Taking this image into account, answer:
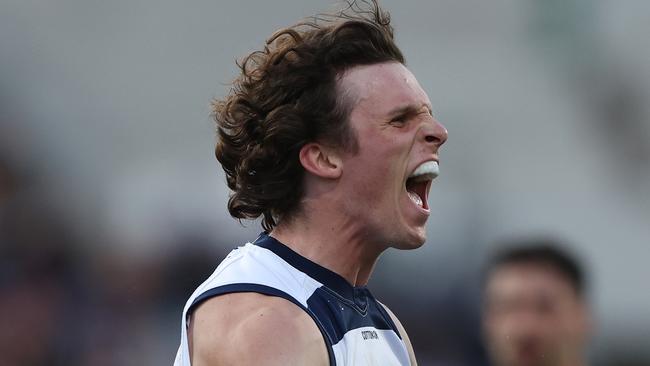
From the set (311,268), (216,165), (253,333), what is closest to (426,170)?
(311,268)

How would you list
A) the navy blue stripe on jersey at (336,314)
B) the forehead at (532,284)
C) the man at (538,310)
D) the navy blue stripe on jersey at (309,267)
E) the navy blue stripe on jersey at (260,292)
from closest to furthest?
1. the navy blue stripe on jersey at (260,292)
2. the navy blue stripe on jersey at (336,314)
3. the navy blue stripe on jersey at (309,267)
4. the man at (538,310)
5. the forehead at (532,284)

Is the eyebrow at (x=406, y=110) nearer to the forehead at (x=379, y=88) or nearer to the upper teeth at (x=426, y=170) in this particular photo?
the forehead at (x=379, y=88)

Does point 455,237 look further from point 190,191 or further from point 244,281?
point 244,281

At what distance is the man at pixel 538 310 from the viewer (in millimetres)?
4762

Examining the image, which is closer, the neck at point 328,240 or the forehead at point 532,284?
the neck at point 328,240

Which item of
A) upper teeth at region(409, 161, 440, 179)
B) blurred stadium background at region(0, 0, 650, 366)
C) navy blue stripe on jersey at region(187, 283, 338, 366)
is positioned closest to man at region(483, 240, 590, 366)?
upper teeth at region(409, 161, 440, 179)

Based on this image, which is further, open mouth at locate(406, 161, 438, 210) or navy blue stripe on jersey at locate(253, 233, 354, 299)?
open mouth at locate(406, 161, 438, 210)

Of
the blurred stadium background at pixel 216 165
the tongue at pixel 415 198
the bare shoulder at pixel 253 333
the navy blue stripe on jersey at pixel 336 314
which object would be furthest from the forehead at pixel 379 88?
the blurred stadium background at pixel 216 165

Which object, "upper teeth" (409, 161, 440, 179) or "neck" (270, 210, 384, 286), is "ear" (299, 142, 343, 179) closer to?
"neck" (270, 210, 384, 286)

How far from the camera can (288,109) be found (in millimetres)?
3680

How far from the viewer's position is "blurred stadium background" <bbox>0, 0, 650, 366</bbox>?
25.8 feet

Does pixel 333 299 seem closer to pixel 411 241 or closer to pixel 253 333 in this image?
pixel 411 241

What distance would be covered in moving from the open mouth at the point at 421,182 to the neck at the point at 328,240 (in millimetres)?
210

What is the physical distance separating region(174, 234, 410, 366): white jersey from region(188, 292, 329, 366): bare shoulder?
0.13ft
